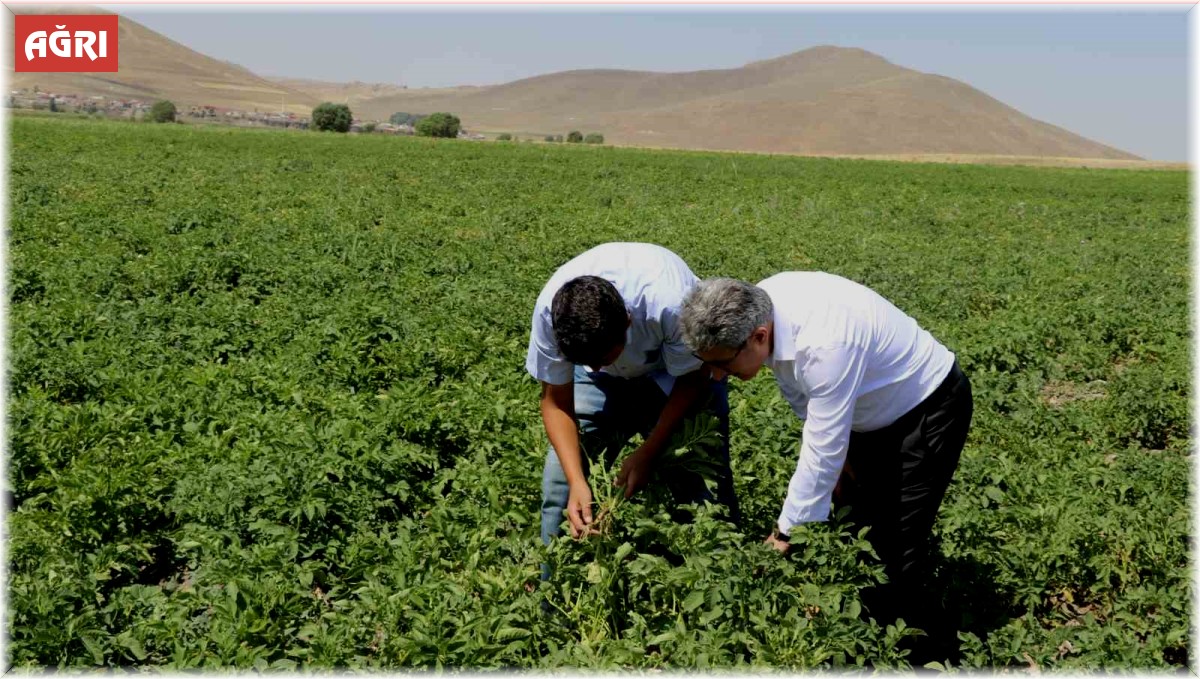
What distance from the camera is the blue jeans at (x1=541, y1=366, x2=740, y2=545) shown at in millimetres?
3576

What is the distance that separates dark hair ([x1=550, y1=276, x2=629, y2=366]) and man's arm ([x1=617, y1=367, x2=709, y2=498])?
456 millimetres

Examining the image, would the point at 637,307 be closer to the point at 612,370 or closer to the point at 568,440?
the point at 612,370

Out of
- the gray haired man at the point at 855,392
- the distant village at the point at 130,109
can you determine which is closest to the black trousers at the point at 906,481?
the gray haired man at the point at 855,392

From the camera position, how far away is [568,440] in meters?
3.44

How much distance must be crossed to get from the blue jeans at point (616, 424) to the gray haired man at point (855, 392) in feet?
1.29

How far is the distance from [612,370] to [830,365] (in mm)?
878

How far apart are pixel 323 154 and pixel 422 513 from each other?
82.9 feet

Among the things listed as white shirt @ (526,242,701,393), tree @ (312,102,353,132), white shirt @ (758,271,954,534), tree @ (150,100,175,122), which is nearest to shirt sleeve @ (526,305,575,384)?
white shirt @ (526,242,701,393)

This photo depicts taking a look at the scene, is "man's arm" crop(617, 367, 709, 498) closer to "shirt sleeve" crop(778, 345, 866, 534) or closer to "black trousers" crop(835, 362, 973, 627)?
"shirt sleeve" crop(778, 345, 866, 534)

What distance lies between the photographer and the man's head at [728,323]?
2811 mm

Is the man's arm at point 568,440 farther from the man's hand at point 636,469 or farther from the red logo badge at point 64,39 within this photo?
the red logo badge at point 64,39

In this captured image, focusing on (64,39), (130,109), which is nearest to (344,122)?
(64,39)

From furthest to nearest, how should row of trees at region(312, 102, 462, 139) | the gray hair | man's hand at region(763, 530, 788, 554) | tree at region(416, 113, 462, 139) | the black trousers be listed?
tree at region(416, 113, 462, 139) → row of trees at region(312, 102, 462, 139) → the black trousers → man's hand at region(763, 530, 788, 554) → the gray hair

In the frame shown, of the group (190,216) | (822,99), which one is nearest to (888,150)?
(822,99)
